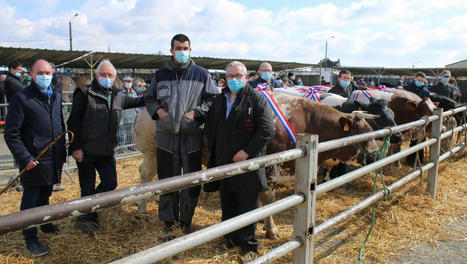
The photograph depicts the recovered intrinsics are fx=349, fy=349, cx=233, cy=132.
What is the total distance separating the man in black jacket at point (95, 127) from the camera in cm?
376

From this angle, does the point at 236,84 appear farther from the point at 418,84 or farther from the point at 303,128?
the point at 418,84

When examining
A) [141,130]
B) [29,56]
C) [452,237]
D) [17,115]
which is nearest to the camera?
[17,115]

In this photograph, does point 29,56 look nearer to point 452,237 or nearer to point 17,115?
point 17,115

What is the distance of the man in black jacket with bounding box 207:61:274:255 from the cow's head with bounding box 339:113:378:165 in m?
1.32

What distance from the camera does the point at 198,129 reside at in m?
3.70

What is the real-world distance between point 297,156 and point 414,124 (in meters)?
2.42

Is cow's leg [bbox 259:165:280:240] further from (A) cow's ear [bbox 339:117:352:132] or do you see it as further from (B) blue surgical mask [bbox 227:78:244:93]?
(B) blue surgical mask [bbox 227:78:244:93]

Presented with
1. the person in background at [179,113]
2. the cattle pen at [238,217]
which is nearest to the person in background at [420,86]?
the cattle pen at [238,217]

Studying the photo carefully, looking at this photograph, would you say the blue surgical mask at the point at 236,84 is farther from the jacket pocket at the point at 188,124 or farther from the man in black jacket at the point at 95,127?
the man in black jacket at the point at 95,127

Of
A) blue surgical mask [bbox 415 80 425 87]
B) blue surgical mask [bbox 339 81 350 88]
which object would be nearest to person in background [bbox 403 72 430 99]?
blue surgical mask [bbox 415 80 425 87]

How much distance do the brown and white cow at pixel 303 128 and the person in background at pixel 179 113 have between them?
0.88 meters

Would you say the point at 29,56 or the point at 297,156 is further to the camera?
the point at 29,56

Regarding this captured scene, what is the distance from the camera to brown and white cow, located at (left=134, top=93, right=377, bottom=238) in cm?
414

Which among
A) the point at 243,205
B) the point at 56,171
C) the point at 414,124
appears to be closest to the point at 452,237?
the point at 414,124
